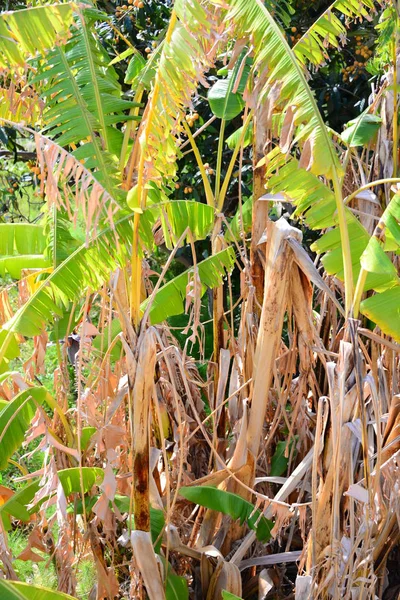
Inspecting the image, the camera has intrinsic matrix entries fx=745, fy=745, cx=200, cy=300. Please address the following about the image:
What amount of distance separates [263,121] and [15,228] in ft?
4.08

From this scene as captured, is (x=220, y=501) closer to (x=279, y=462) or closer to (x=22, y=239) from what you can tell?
(x=279, y=462)

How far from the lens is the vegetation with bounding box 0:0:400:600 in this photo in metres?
2.34

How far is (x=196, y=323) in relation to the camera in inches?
106

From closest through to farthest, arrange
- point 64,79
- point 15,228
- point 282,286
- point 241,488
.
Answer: point 64,79 < point 282,286 < point 241,488 < point 15,228

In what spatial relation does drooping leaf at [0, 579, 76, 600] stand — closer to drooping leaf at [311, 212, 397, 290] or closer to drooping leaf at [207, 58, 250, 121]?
drooping leaf at [311, 212, 397, 290]

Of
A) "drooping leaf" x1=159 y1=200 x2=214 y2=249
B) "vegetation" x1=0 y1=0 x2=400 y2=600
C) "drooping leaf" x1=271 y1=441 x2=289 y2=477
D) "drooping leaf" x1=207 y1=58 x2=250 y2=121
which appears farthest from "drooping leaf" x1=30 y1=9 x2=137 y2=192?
"drooping leaf" x1=271 y1=441 x2=289 y2=477

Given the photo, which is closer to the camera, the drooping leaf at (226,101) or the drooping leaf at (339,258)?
the drooping leaf at (339,258)

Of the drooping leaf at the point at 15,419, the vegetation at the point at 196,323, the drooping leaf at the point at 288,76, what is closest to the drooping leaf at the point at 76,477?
the vegetation at the point at 196,323

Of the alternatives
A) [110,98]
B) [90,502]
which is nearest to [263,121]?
[110,98]

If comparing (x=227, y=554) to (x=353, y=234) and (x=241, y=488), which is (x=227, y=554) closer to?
(x=241, y=488)

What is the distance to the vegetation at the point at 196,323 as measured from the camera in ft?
7.67

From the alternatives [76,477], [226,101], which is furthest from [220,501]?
[226,101]

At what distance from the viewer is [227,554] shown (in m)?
3.31

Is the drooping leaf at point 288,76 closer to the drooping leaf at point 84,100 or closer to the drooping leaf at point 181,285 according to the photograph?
the drooping leaf at point 84,100
